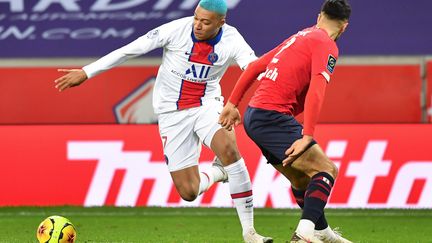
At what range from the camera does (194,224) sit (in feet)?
33.2

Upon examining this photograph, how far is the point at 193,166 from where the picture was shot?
880cm

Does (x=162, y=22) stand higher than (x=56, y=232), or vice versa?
(x=56, y=232)

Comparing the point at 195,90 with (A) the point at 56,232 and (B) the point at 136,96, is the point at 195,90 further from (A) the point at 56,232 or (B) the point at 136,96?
(B) the point at 136,96

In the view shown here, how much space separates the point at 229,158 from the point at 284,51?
124cm

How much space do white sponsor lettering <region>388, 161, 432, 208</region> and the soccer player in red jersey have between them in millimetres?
4367

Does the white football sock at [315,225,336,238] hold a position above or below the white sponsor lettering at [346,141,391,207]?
above

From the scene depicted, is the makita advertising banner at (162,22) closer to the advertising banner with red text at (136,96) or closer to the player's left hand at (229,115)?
the advertising banner with red text at (136,96)

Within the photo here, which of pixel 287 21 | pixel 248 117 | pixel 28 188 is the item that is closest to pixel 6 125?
pixel 28 188

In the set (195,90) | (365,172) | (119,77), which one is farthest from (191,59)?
(119,77)

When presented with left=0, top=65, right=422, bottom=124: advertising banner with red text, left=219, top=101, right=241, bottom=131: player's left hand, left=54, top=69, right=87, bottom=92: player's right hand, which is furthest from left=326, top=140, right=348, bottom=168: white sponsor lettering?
left=219, top=101, right=241, bottom=131: player's left hand

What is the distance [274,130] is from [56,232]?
163 cm

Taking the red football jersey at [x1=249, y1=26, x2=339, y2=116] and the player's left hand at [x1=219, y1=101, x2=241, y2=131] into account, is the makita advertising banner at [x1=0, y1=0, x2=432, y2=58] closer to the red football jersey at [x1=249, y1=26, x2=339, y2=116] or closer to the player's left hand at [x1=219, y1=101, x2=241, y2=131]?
the red football jersey at [x1=249, y1=26, x2=339, y2=116]

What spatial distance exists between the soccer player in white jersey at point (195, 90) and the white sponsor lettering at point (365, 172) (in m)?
2.92

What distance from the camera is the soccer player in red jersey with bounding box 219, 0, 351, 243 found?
21.6ft
